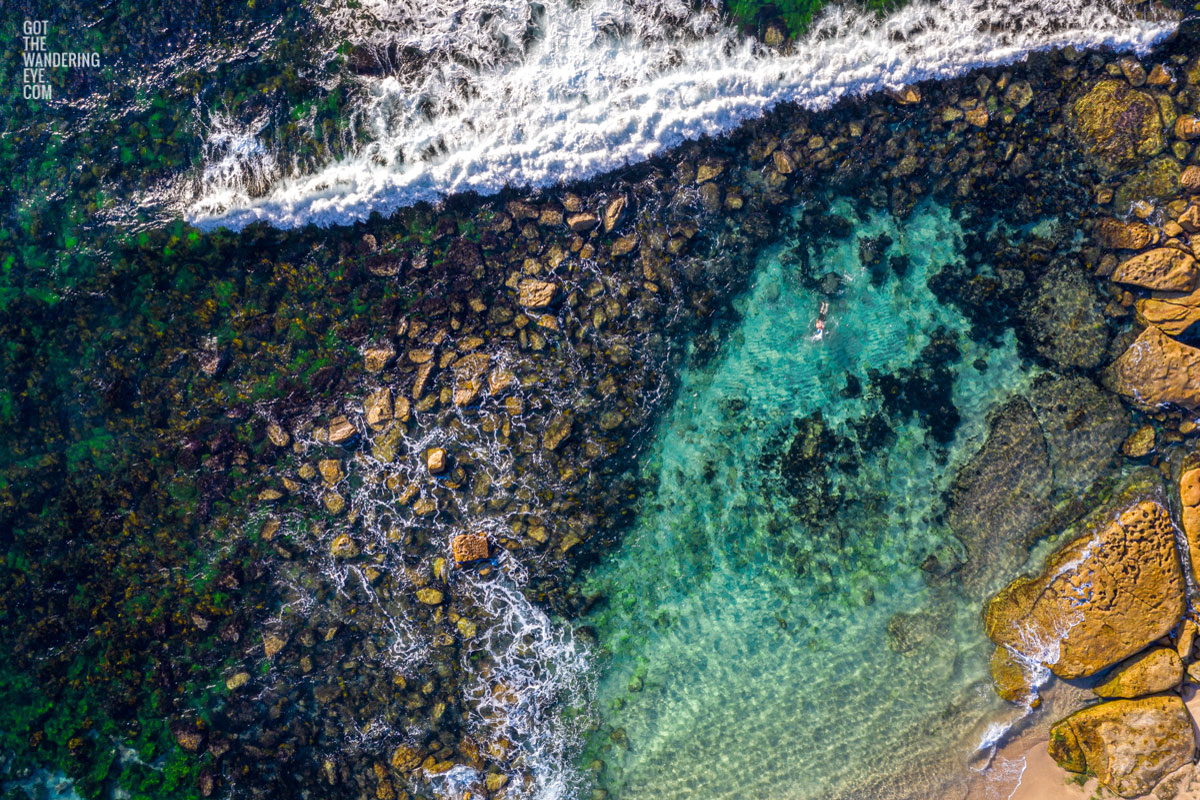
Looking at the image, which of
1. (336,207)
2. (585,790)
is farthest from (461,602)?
(336,207)

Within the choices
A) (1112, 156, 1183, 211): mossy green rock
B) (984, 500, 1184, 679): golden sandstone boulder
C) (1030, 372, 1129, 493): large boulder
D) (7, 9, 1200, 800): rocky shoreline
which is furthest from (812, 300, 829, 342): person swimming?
(984, 500, 1184, 679): golden sandstone boulder

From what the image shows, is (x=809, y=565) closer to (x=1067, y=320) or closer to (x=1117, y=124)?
(x=1067, y=320)

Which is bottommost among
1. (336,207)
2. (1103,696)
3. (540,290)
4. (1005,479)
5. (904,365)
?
(1103,696)

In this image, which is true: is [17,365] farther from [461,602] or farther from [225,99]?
[461,602]

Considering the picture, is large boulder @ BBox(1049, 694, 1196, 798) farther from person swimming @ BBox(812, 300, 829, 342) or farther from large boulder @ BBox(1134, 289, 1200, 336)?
person swimming @ BBox(812, 300, 829, 342)

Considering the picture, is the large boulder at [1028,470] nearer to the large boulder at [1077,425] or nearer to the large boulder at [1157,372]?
the large boulder at [1077,425]
